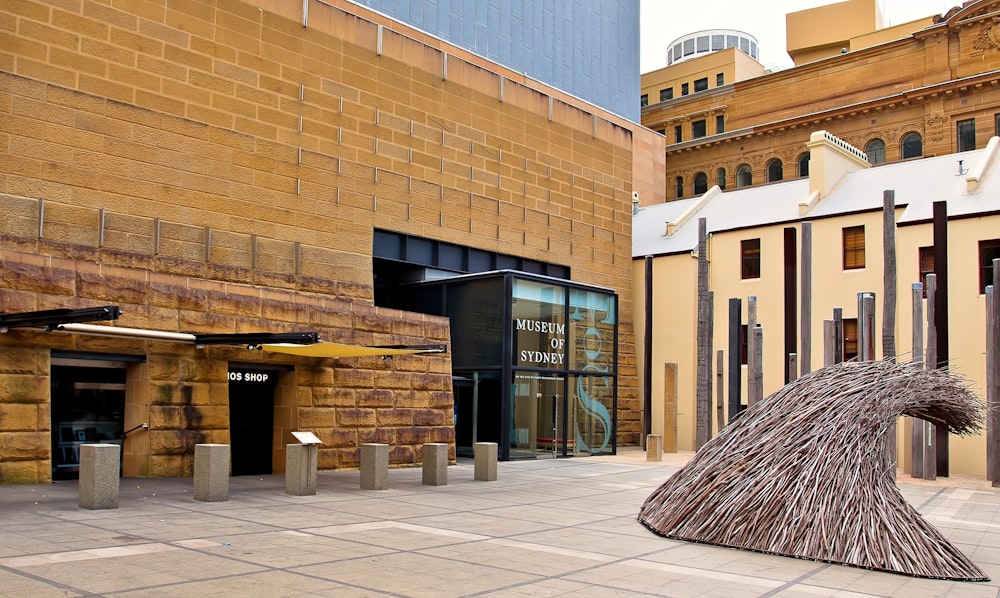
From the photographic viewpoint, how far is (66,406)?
52.2ft

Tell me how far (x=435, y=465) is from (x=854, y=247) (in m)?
18.7

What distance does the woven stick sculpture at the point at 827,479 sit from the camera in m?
9.73

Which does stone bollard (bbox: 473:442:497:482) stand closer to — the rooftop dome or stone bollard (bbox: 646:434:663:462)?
stone bollard (bbox: 646:434:663:462)

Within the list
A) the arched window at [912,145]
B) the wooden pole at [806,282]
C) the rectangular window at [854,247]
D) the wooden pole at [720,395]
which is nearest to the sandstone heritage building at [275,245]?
the wooden pole at [720,395]

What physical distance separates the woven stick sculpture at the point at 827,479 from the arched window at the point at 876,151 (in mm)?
43459

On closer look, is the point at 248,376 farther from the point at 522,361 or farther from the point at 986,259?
the point at 986,259

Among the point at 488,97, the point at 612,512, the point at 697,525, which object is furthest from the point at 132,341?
the point at 488,97

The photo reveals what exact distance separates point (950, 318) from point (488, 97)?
49.1 ft

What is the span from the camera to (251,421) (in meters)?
18.9

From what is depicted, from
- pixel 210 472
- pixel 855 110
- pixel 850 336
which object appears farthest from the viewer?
pixel 855 110

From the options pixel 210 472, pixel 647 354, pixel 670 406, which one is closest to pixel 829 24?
pixel 647 354

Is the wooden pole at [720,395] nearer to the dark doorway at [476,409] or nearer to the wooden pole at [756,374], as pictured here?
the wooden pole at [756,374]

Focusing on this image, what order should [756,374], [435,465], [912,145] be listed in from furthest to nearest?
[912,145], [756,374], [435,465]

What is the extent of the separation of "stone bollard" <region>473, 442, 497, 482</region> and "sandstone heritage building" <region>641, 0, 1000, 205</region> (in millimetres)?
33311
